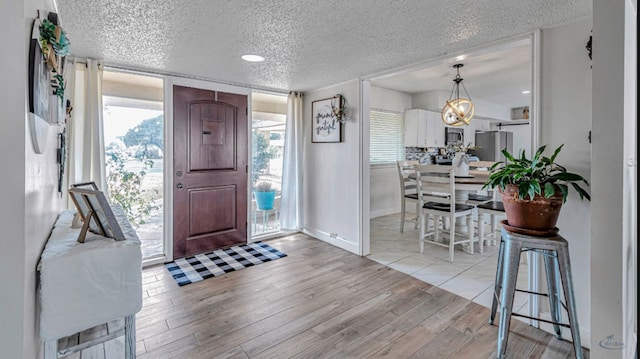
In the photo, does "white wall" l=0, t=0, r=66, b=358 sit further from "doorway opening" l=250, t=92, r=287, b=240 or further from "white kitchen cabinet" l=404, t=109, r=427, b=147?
"white kitchen cabinet" l=404, t=109, r=427, b=147

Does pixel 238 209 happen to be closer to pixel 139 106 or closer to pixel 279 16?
pixel 139 106

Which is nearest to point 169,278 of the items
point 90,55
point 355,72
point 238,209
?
point 238,209

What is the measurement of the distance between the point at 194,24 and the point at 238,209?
7.90 feet

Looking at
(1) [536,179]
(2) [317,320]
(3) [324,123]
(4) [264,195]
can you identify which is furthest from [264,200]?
(1) [536,179]

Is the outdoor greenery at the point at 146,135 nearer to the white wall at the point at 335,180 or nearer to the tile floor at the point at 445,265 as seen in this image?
the white wall at the point at 335,180

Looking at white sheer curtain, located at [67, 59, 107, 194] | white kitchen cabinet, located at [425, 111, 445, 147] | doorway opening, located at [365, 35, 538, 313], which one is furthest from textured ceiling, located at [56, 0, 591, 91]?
white kitchen cabinet, located at [425, 111, 445, 147]

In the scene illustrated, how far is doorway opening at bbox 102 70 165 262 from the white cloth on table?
2.13 meters

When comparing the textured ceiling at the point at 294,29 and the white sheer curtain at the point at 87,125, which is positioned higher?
the textured ceiling at the point at 294,29

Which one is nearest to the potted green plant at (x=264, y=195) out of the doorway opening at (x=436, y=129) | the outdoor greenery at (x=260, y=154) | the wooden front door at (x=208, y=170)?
the outdoor greenery at (x=260, y=154)

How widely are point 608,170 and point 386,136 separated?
4.16m

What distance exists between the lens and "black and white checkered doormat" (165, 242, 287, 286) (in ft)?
9.93

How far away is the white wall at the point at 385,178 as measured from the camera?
5242 millimetres

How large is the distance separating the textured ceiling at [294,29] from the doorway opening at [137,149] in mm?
390

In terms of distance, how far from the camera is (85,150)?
2.77 metres
